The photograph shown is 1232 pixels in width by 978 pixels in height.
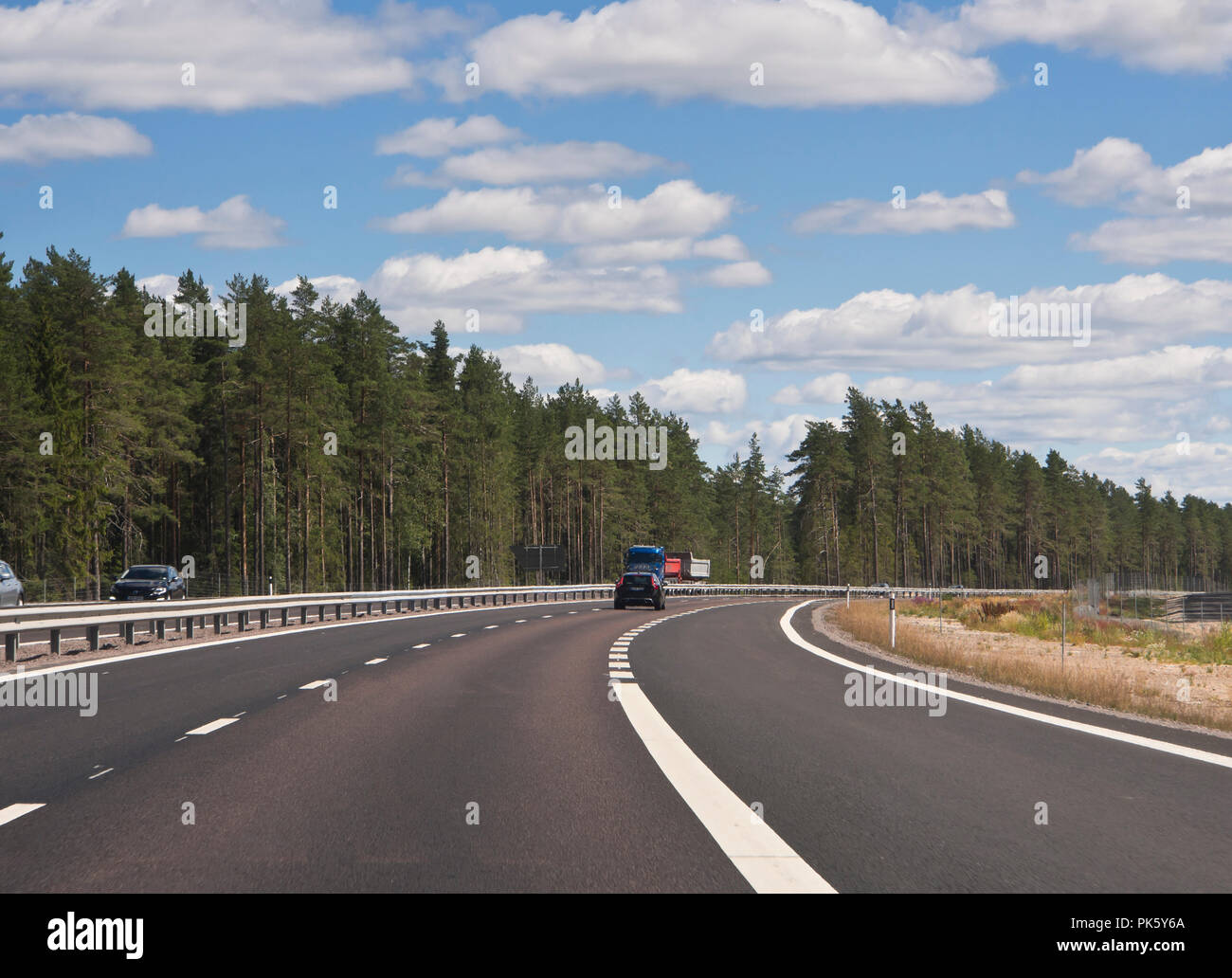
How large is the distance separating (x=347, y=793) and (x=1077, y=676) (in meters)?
12.5

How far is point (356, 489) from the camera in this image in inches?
3787

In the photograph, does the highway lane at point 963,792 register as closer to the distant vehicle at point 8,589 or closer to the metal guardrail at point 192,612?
the metal guardrail at point 192,612

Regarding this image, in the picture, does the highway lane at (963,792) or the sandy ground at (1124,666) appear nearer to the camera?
the highway lane at (963,792)

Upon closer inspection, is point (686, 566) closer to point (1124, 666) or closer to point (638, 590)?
point (638, 590)

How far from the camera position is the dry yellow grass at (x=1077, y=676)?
48.8 feet

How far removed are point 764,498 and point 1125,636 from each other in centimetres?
15032

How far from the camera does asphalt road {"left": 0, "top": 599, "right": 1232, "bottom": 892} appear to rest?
6.21m

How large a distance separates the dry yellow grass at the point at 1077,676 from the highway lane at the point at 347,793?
6.01m

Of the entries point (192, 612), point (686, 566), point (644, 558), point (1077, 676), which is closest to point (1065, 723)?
point (1077, 676)

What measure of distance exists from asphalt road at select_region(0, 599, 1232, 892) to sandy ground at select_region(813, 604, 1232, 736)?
2.94 m

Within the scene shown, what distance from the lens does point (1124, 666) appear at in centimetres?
2492

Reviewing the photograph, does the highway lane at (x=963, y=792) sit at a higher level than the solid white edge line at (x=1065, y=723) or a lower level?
higher

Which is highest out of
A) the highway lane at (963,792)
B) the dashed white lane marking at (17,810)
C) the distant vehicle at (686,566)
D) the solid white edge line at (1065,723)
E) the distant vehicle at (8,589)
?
the distant vehicle at (8,589)

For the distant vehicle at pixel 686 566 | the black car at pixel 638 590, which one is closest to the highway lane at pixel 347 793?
the black car at pixel 638 590
